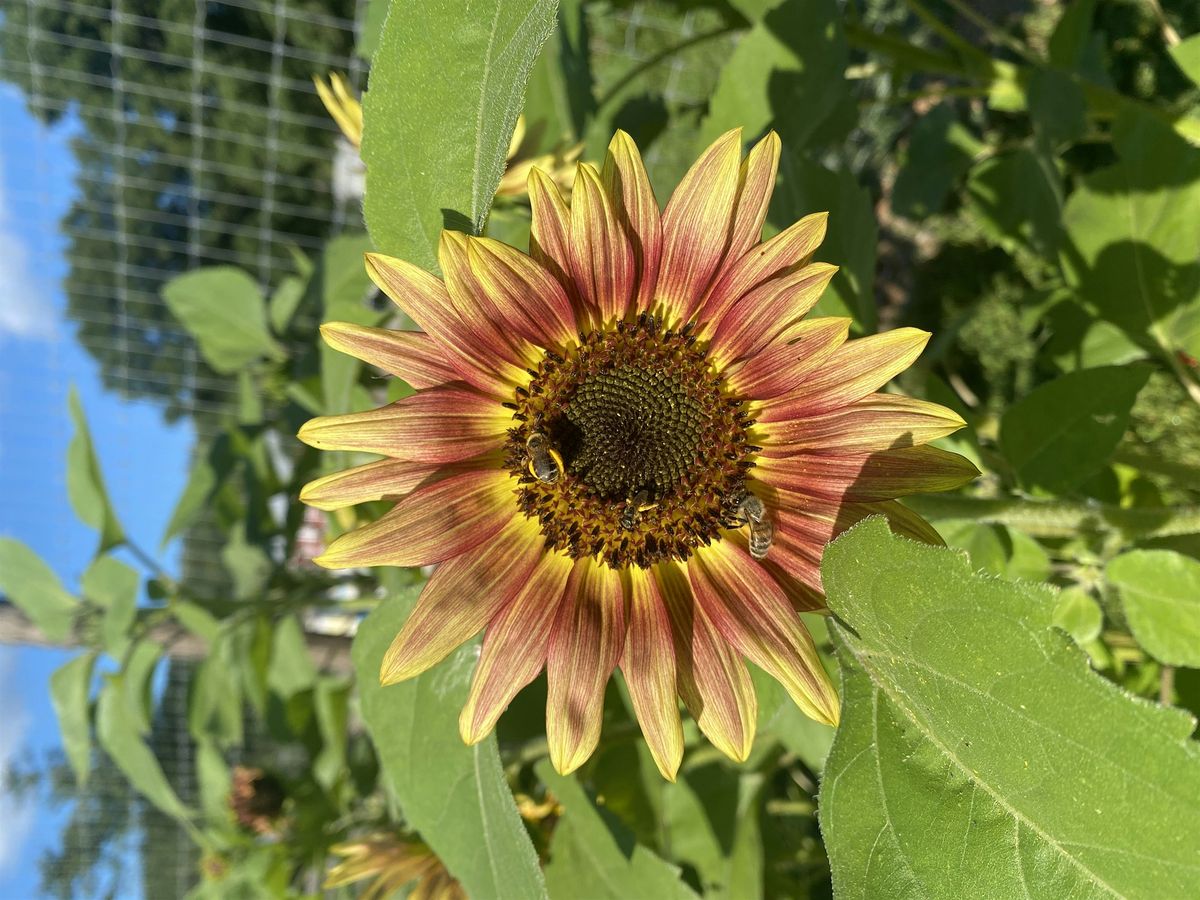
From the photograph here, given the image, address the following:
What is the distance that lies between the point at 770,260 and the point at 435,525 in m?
0.56

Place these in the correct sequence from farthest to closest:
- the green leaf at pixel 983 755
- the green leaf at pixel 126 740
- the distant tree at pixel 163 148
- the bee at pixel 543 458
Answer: the distant tree at pixel 163 148
the green leaf at pixel 126 740
the bee at pixel 543 458
the green leaf at pixel 983 755

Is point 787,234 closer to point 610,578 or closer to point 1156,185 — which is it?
point 610,578

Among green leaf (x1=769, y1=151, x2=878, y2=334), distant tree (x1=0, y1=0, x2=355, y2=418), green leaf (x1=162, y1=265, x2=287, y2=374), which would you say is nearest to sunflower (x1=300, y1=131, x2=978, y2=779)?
green leaf (x1=769, y1=151, x2=878, y2=334)

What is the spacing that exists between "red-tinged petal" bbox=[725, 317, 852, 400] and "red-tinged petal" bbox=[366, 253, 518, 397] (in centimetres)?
36

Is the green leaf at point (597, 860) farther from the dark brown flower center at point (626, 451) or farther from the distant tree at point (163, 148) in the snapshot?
Answer: the distant tree at point (163, 148)

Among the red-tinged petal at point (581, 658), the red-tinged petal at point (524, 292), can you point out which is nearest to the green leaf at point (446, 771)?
the red-tinged petal at point (581, 658)

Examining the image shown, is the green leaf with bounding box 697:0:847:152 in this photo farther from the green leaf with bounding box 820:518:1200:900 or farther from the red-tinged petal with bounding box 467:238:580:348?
the green leaf with bounding box 820:518:1200:900

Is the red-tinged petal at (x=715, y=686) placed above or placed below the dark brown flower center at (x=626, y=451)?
below

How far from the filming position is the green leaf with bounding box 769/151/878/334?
57.7 inches

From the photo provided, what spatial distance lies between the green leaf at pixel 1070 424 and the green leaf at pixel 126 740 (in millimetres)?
2407

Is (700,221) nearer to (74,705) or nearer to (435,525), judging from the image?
(435,525)

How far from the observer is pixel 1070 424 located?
1409mm

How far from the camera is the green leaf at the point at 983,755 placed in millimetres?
713

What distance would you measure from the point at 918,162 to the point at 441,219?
6.83 feet
